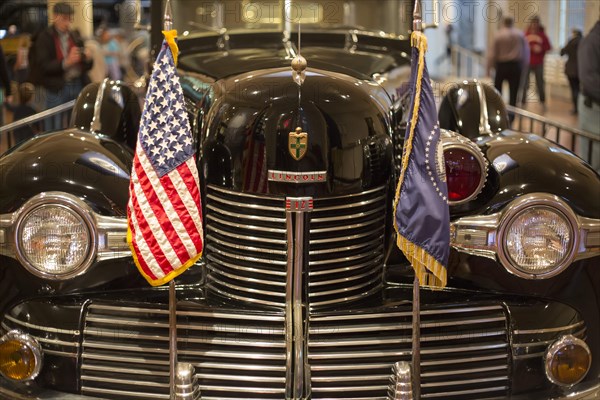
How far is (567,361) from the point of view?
2.99 m

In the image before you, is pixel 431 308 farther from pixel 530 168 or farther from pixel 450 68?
pixel 450 68

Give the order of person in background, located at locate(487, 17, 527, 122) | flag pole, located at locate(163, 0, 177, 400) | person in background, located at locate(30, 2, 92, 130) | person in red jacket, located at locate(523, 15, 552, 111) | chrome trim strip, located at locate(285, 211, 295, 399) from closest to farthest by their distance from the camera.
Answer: flag pole, located at locate(163, 0, 177, 400) → chrome trim strip, located at locate(285, 211, 295, 399) → person in background, located at locate(30, 2, 92, 130) → person in background, located at locate(487, 17, 527, 122) → person in red jacket, located at locate(523, 15, 552, 111)

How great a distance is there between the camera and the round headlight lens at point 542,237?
298 centimetres

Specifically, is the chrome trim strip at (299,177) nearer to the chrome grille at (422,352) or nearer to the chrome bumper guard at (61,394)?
the chrome grille at (422,352)

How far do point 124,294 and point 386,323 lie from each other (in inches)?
39.2

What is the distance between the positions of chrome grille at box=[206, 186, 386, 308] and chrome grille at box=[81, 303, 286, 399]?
171 mm

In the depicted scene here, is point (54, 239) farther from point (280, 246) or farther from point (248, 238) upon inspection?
point (280, 246)

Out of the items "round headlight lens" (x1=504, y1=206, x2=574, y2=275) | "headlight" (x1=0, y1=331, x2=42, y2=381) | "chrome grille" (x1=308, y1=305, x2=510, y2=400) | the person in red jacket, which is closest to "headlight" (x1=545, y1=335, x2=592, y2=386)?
"chrome grille" (x1=308, y1=305, x2=510, y2=400)

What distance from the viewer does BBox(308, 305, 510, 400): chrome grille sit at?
9.60 feet

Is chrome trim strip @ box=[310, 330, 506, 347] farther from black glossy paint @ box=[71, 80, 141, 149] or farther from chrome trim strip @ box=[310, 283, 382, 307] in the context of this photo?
black glossy paint @ box=[71, 80, 141, 149]

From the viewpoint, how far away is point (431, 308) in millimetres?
3023

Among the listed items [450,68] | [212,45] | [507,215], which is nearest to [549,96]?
[450,68]

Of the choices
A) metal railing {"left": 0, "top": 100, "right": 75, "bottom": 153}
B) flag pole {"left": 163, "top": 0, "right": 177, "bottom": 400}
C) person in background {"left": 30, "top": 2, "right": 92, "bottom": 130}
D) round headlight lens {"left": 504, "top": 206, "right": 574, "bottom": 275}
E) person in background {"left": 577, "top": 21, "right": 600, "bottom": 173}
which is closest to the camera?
flag pole {"left": 163, "top": 0, "right": 177, "bottom": 400}

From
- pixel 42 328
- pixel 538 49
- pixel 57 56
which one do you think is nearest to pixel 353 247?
pixel 42 328
